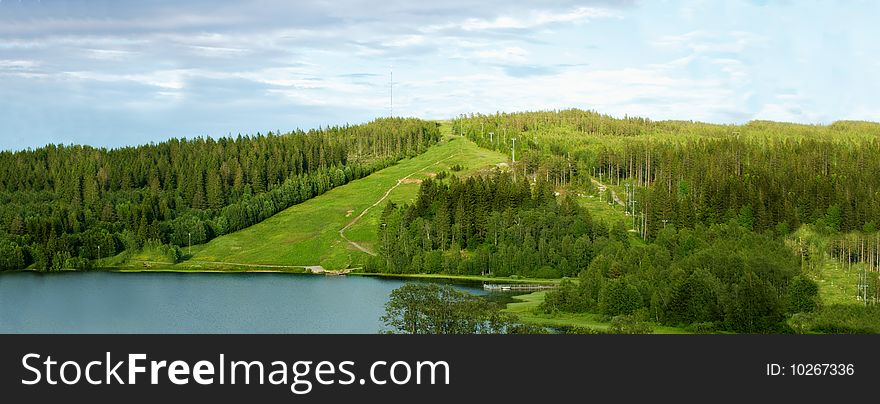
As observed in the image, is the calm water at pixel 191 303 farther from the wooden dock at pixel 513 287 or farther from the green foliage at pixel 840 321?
the green foliage at pixel 840 321

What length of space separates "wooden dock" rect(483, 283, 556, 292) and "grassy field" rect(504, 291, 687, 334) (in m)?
22.5

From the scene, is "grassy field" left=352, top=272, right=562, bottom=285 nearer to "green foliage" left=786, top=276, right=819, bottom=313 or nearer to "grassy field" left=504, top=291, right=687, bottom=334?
"grassy field" left=504, top=291, right=687, bottom=334

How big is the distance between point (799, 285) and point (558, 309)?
29.9 meters

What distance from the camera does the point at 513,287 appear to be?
159750 mm

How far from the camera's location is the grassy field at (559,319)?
108 meters

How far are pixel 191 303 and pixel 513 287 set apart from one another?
5252 cm

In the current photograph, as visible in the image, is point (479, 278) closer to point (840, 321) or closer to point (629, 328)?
point (840, 321)

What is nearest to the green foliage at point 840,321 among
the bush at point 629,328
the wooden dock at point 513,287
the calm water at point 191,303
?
the bush at point 629,328

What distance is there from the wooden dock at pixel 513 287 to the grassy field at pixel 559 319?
22.5 m

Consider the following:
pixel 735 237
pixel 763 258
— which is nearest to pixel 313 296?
pixel 763 258

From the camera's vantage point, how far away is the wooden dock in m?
158

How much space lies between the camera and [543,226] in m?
194
